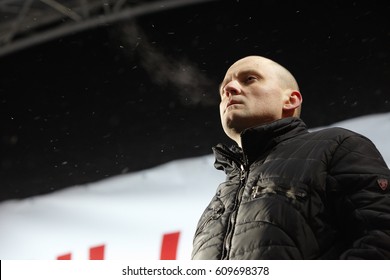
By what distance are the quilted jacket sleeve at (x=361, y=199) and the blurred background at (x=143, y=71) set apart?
104 centimetres

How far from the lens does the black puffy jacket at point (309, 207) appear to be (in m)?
0.78

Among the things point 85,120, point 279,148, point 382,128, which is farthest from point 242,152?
point 85,120

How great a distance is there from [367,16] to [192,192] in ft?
2.69

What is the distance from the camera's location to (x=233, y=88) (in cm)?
105

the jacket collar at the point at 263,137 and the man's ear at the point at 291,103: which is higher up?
the man's ear at the point at 291,103

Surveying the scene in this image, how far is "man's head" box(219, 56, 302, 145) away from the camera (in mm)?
1021

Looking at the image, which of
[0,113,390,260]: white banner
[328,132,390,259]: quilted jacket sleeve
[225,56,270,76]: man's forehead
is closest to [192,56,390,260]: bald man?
[328,132,390,259]: quilted jacket sleeve

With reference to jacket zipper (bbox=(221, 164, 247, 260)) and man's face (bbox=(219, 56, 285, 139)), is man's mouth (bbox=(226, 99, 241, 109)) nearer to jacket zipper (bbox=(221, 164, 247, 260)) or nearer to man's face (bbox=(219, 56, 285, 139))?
man's face (bbox=(219, 56, 285, 139))

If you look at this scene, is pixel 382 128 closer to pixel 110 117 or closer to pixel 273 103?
pixel 273 103

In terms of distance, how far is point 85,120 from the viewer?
7.35ft

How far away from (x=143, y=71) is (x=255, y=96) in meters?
1.26

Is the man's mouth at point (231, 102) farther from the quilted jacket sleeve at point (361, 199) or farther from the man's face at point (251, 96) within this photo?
the quilted jacket sleeve at point (361, 199)

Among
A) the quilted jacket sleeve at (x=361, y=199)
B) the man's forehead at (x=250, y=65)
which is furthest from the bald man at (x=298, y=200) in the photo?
the man's forehead at (x=250, y=65)

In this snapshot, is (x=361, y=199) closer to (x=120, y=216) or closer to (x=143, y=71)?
(x=120, y=216)
